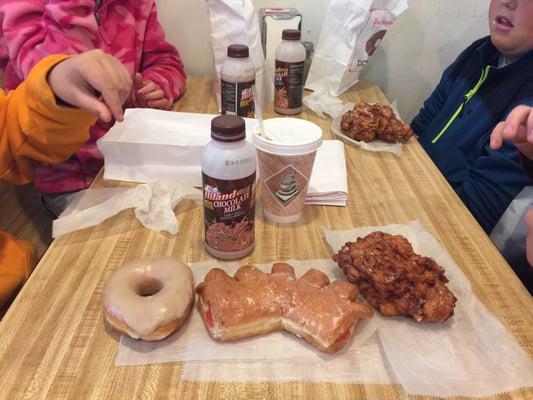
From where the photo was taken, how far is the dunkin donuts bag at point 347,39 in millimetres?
1214

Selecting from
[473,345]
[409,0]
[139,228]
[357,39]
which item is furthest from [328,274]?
[409,0]

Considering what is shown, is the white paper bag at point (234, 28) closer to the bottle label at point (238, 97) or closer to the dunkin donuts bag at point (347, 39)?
the bottle label at point (238, 97)

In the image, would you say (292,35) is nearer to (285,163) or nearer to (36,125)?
(285,163)

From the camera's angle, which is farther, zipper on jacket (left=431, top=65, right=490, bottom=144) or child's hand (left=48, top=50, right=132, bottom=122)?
zipper on jacket (left=431, top=65, right=490, bottom=144)

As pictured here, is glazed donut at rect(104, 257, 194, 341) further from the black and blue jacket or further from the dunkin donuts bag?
the dunkin donuts bag

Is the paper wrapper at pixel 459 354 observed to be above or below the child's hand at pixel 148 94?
above

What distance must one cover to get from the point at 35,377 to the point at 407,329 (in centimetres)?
48

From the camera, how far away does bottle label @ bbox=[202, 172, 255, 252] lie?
23.8 inches

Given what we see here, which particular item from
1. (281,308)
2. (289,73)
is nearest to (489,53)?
(289,73)

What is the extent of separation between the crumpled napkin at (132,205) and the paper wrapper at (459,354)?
0.42 meters

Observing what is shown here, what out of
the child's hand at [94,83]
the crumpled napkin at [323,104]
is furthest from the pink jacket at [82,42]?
the crumpled napkin at [323,104]

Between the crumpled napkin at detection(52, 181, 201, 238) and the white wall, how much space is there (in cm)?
86

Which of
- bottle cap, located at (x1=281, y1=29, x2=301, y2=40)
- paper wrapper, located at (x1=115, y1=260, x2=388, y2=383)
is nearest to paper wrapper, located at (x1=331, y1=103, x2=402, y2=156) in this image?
bottle cap, located at (x1=281, y1=29, x2=301, y2=40)

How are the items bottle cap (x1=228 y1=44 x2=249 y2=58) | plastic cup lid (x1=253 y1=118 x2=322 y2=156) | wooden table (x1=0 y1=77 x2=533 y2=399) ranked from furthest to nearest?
bottle cap (x1=228 y1=44 x2=249 y2=58)
plastic cup lid (x1=253 y1=118 x2=322 y2=156)
wooden table (x1=0 y1=77 x2=533 y2=399)
